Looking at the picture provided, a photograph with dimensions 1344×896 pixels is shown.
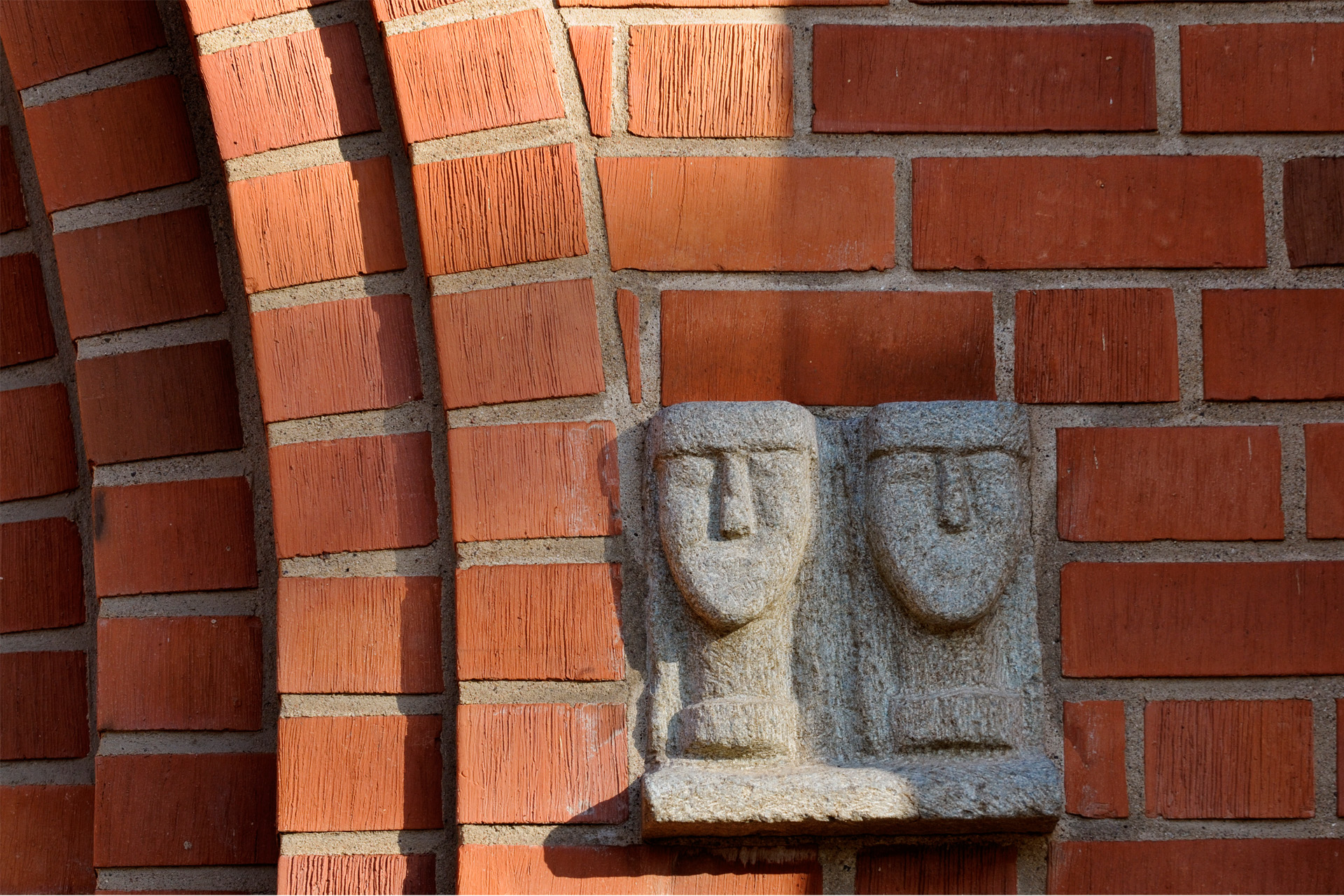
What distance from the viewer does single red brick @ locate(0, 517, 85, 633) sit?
1393mm

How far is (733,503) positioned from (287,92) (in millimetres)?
596

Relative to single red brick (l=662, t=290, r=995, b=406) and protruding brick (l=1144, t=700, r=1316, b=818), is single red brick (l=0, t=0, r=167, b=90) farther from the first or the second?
protruding brick (l=1144, t=700, r=1316, b=818)

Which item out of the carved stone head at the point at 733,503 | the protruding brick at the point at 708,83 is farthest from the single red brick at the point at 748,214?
the carved stone head at the point at 733,503

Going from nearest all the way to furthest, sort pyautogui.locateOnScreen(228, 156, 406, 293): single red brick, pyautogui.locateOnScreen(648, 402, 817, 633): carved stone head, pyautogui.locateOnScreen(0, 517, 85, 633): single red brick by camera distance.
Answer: pyautogui.locateOnScreen(648, 402, 817, 633): carved stone head, pyautogui.locateOnScreen(228, 156, 406, 293): single red brick, pyautogui.locateOnScreen(0, 517, 85, 633): single red brick

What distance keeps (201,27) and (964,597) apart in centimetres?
91

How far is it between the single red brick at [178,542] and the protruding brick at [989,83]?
74cm

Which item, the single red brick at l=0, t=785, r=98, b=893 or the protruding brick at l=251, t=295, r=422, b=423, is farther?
the single red brick at l=0, t=785, r=98, b=893

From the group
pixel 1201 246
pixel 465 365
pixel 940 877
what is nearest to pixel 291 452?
pixel 465 365

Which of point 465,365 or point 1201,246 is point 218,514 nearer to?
point 465,365

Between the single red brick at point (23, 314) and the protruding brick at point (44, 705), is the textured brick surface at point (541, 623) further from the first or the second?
the single red brick at point (23, 314)

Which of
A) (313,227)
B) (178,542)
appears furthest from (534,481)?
(178,542)

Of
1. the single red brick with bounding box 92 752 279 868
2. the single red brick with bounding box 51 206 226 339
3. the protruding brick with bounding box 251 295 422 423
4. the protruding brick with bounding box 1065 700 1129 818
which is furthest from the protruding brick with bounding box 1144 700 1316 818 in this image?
the single red brick with bounding box 51 206 226 339

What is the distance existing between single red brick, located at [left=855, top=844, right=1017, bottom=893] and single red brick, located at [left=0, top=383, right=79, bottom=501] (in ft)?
3.28

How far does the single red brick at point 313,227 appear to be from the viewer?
1167mm
